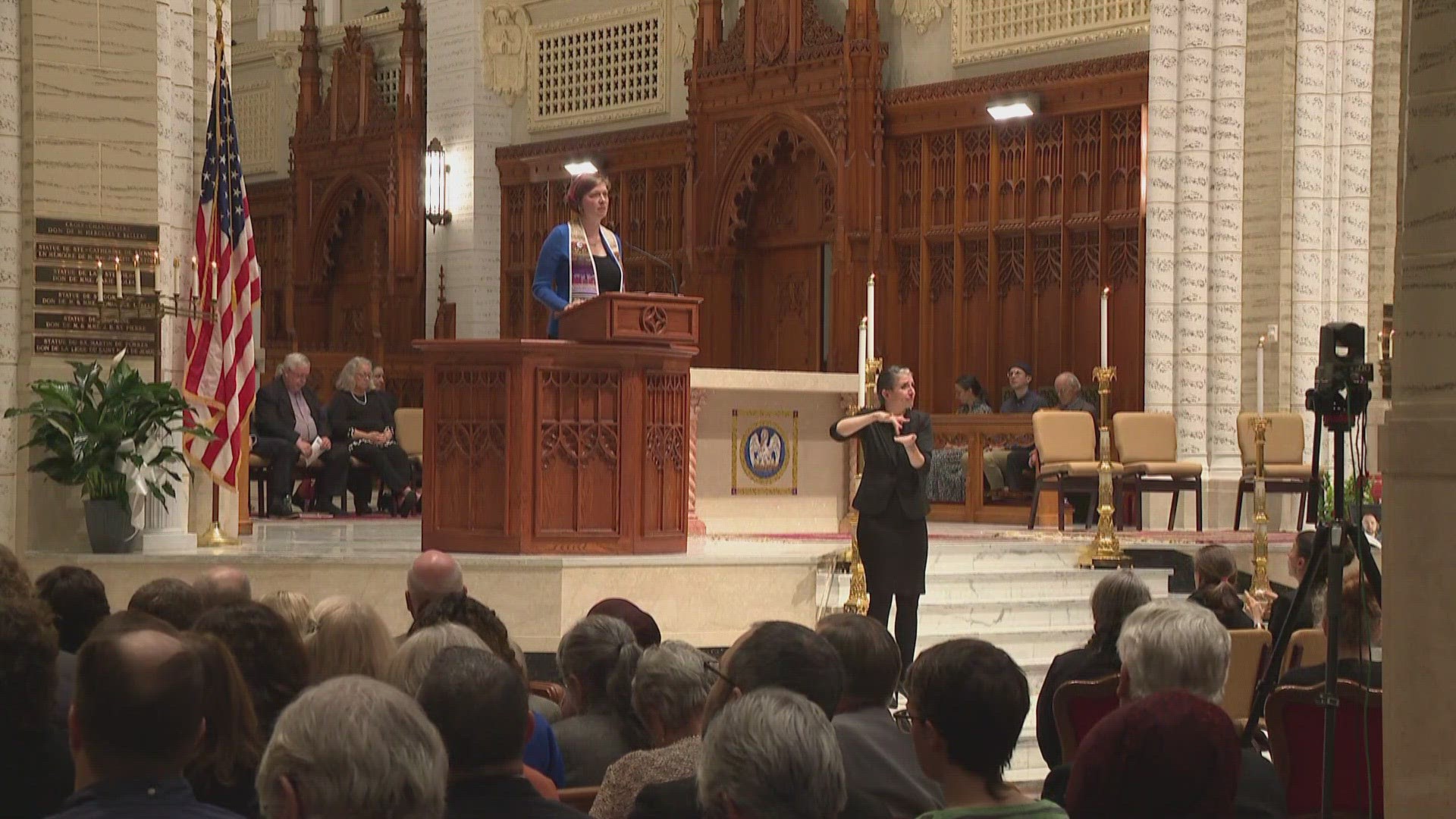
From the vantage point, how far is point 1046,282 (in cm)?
1542

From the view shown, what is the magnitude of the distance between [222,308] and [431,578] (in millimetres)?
5114

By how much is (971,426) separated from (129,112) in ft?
22.6

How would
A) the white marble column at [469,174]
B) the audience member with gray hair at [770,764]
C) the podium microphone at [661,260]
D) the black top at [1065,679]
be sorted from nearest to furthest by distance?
the audience member with gray hair at [770,764] < the black top at [1065,679] < the podium microphone at [661,260] < the white marble column at [469,174]

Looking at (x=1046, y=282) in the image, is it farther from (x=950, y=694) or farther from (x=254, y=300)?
(x=950, y=694)

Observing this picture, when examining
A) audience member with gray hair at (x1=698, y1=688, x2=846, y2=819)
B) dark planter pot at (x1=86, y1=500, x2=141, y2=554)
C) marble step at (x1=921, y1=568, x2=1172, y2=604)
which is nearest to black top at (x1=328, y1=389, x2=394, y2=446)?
dark planter pot at (x1=86, y1=500, x2=141, y2=554)

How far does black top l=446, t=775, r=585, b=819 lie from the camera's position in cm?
317

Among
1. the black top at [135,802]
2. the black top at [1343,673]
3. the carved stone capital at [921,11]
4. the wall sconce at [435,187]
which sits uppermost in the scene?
the carved stone capital at [921,11]

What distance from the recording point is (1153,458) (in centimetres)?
1331

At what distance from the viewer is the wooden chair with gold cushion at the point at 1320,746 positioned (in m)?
4.81

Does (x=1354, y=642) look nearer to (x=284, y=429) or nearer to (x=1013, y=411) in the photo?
(x=284, y=429)

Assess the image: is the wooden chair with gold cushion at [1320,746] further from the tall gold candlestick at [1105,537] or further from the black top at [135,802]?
the tall gold candlestick at [1105,537]

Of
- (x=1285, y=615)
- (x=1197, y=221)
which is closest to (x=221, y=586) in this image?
(x=1285, y=615)

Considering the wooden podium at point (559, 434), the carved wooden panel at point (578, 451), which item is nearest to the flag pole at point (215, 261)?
the wooden podium at point (559, 434)

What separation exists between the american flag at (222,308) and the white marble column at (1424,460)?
7.51 meters
